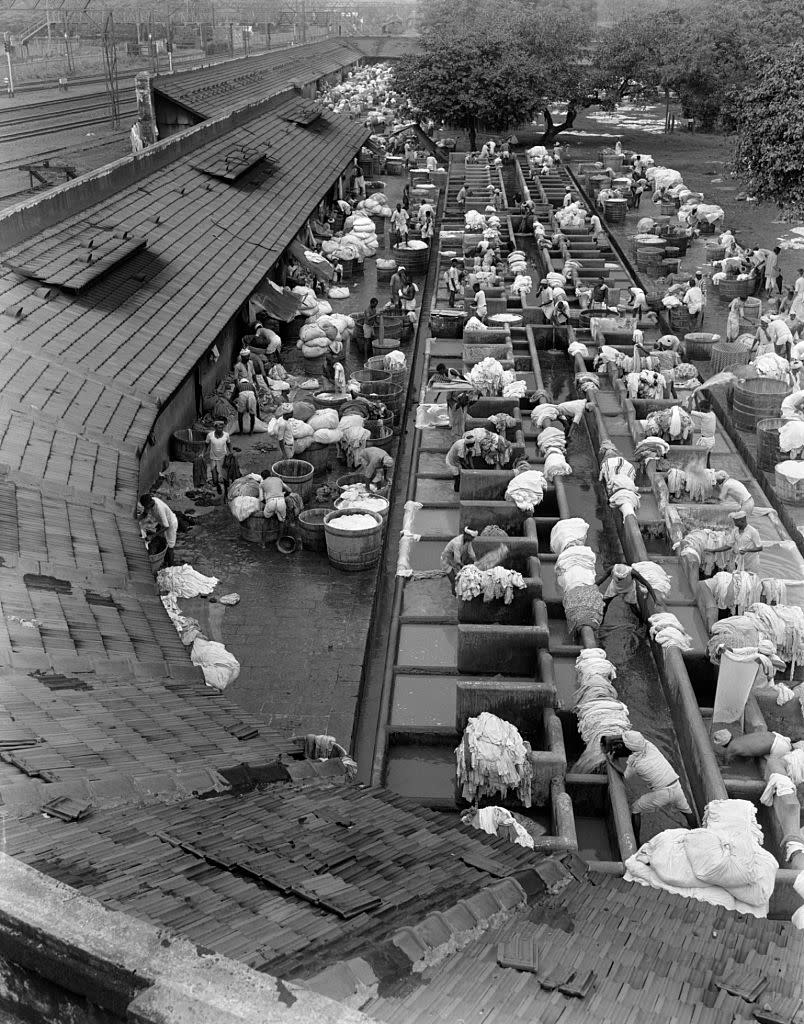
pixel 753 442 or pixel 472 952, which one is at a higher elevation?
pixel 472 952

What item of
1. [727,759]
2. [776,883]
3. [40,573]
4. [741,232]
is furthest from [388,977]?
[741,232]

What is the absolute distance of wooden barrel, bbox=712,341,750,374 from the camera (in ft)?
70.6

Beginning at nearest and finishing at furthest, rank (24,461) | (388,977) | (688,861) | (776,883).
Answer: (388,977), (688,861), (776,883), (24,461)

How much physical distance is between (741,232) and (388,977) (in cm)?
3498

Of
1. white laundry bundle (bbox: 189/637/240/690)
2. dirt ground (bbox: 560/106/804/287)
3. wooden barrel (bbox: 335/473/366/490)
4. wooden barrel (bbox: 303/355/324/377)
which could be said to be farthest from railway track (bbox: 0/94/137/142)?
white laundry bundle (bbox: 189/637/240/690)

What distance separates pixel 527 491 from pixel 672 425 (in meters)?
3.93

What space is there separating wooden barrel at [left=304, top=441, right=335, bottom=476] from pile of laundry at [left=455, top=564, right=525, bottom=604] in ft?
15.4

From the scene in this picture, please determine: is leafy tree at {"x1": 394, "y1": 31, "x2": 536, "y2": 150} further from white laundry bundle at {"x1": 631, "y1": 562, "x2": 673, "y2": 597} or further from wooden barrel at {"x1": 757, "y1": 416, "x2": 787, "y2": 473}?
white laundry bundle at {"x1": 631, "y1": 562, "x2": 673, "y2": 597}

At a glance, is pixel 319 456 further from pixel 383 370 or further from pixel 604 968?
pixel 604 968

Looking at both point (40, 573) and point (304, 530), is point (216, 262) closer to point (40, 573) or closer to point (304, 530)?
point (304, 530)

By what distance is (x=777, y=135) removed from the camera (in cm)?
2844

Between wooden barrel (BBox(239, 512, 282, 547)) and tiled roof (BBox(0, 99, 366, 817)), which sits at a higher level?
tiled roof (BBox(0, 99, 366, 817))

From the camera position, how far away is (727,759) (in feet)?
34.4

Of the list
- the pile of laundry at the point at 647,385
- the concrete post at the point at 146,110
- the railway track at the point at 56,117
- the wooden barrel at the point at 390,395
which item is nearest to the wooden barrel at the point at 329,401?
the wooden barrel at the point at 390,395
